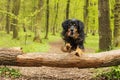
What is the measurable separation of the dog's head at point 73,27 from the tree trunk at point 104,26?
211 inches

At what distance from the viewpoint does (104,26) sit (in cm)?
1430

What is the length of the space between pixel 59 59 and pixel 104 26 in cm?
636

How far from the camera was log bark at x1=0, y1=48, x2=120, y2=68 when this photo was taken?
27.7ft

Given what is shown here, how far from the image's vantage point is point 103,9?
14070 mm

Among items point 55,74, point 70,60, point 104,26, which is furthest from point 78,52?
point 104,26

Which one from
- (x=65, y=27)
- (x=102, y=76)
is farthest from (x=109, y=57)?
(x=65, y=27)

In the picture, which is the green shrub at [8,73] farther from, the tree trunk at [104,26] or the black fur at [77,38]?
the tree trunk at [104,26]

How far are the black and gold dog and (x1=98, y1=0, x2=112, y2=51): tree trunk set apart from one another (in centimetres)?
530

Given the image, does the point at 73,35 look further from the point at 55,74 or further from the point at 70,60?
the point at 55,74

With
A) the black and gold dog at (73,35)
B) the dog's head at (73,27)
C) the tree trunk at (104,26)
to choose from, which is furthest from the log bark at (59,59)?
the tree trunk at (104,26)

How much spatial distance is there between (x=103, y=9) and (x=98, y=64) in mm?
6070

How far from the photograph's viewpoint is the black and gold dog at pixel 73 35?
8727mm

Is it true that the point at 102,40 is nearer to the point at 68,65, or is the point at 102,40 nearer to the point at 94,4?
the point at 68,65

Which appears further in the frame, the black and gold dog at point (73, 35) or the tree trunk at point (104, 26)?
the tree trunk at point (104, 26)
